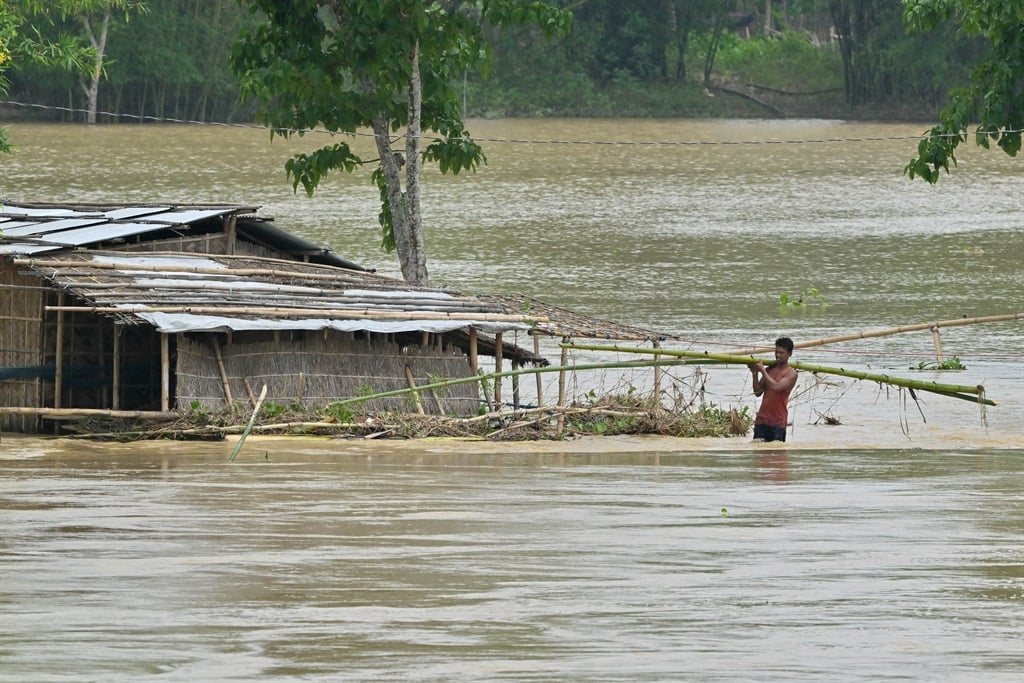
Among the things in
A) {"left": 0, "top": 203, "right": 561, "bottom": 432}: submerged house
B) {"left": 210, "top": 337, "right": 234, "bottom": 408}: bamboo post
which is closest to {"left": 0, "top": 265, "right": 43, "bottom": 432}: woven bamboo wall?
{"left": 0, "top": 203, "right": 561, "bottom": 432}: submerged house

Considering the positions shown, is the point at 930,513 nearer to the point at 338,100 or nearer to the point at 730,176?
the point at 338,100

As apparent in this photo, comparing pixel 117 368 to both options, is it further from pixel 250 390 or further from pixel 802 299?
pixel 802 299

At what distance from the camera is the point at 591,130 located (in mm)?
66125

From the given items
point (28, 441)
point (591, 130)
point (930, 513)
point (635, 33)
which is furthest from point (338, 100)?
point (635, 33)

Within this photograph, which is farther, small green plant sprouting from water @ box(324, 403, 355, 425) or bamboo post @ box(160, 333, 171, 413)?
small green plant sprouting from water @ box(324, 403, 355, 425)

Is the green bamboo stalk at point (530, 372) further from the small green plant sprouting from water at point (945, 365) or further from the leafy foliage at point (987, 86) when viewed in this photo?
the small green plant sprouting from water at point (945, 365)

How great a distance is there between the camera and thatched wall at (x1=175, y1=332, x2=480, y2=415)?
1440 cm

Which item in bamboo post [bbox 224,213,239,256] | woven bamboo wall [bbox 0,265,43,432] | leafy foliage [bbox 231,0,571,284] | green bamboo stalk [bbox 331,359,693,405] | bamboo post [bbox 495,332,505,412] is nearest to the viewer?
green bamboo stalk [bbox 331,359,693,405]

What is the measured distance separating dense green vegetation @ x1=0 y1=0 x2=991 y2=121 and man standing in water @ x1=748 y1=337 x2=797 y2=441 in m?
51.7

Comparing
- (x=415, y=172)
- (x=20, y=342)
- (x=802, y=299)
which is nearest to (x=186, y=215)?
(x=20, y=342)

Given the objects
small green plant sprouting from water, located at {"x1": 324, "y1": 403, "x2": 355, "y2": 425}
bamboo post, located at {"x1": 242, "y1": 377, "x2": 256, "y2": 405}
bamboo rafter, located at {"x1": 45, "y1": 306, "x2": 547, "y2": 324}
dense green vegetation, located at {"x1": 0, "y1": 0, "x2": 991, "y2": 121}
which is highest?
dense green vegetation, located at {"x1": 0, "y1": 0, "x2": 991, "y2": 121}

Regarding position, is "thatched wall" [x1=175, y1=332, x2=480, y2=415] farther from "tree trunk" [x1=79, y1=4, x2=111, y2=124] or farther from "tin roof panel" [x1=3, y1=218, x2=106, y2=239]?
"tree trunk" [x1=79, y1=4, x2=111, y2=124]

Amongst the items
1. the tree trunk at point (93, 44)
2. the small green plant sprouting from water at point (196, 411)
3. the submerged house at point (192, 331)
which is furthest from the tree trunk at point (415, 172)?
the tree trunk at point (93, 44)

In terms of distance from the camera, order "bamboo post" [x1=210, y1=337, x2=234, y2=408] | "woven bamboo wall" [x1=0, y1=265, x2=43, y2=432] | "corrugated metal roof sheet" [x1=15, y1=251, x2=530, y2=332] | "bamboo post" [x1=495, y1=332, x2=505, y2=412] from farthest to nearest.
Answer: "bamboo post" [x1=495, y1=332, x2=505, y2=412] → "woven bamboo wall" [x1=0, y1=265, x2=43, y2=432] → "bamboo post" [x1=210, y1=337, x2=234, y2=408] → "corrugated metal roof sheet" [x1=15, y1=251, x2=530, y2=332]
